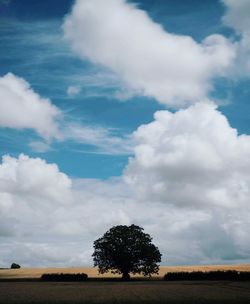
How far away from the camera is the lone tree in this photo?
375ft

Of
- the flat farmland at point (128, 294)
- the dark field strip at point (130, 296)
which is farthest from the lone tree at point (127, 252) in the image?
the dark field strip at point (130, 296)

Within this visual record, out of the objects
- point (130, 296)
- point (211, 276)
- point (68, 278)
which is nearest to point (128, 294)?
point (130, 296)

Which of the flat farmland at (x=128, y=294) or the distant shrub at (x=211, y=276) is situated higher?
the distant shrub at (x=211, y=276)

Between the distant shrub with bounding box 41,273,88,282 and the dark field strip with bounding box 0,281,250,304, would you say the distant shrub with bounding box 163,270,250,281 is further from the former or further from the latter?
the dark field strip with bounding box 0,281,250,304

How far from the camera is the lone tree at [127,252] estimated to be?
11444 cm

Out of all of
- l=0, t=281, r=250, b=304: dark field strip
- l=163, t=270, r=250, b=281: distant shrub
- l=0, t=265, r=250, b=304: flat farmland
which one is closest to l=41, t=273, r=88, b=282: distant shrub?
l=163, t=270, r=250, b=281: distant shrub

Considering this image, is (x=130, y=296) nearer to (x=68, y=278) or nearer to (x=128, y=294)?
(x=128, y=294)

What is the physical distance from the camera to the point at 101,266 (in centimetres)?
11675

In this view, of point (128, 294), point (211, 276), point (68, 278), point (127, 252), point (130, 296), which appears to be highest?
point (127, 252)

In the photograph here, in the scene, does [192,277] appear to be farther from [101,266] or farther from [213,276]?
[101,266]

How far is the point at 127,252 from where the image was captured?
375 feet

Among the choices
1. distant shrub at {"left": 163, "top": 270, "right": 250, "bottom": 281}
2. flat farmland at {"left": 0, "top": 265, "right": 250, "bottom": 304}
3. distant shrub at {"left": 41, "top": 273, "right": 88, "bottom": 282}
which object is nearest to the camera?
flat farmland at {"left": 0, "top": 265, "right": 250, "bottom": 304}

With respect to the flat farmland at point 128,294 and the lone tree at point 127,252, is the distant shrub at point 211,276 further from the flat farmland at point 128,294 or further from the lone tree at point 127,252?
the flat farmland at point 128,294

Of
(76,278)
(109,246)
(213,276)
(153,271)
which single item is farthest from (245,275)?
(76,278)
